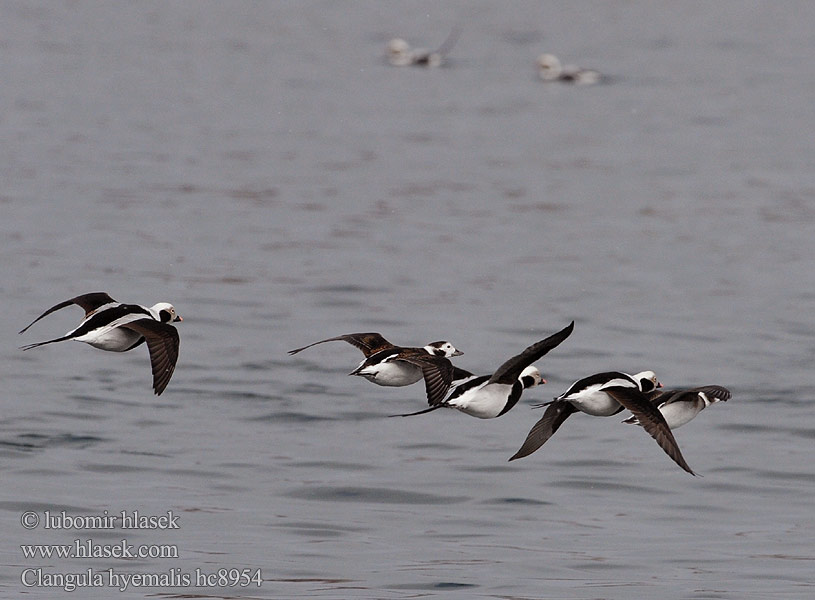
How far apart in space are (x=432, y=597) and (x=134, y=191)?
18757 mm

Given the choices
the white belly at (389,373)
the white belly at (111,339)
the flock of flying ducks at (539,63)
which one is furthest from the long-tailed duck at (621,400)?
the flock of flying ducks at (539,63)

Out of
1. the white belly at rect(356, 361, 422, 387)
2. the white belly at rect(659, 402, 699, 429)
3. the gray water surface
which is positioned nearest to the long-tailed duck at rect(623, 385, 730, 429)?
the white belly at rect(659, 402, 699, 429)

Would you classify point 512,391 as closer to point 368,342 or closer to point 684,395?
point 684,395

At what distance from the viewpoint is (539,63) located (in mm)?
44219

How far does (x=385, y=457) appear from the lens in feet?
51.8

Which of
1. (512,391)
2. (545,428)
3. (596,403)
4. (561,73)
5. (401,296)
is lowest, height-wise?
(561,73)

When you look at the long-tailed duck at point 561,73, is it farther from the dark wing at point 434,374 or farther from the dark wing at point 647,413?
the dark wing at point 647,413

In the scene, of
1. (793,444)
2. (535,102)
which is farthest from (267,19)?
(793,444)

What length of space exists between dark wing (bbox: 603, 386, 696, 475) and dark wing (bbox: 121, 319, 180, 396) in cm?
260

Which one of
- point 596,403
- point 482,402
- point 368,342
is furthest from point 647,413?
point 368,342

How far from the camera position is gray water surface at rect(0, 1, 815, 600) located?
13.2 meters

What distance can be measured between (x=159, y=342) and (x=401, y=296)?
13.4 m

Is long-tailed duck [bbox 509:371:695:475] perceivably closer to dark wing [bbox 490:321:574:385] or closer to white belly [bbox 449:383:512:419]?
white belly [bbox 449:383:512:419]

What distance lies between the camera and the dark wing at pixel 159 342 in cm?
950
